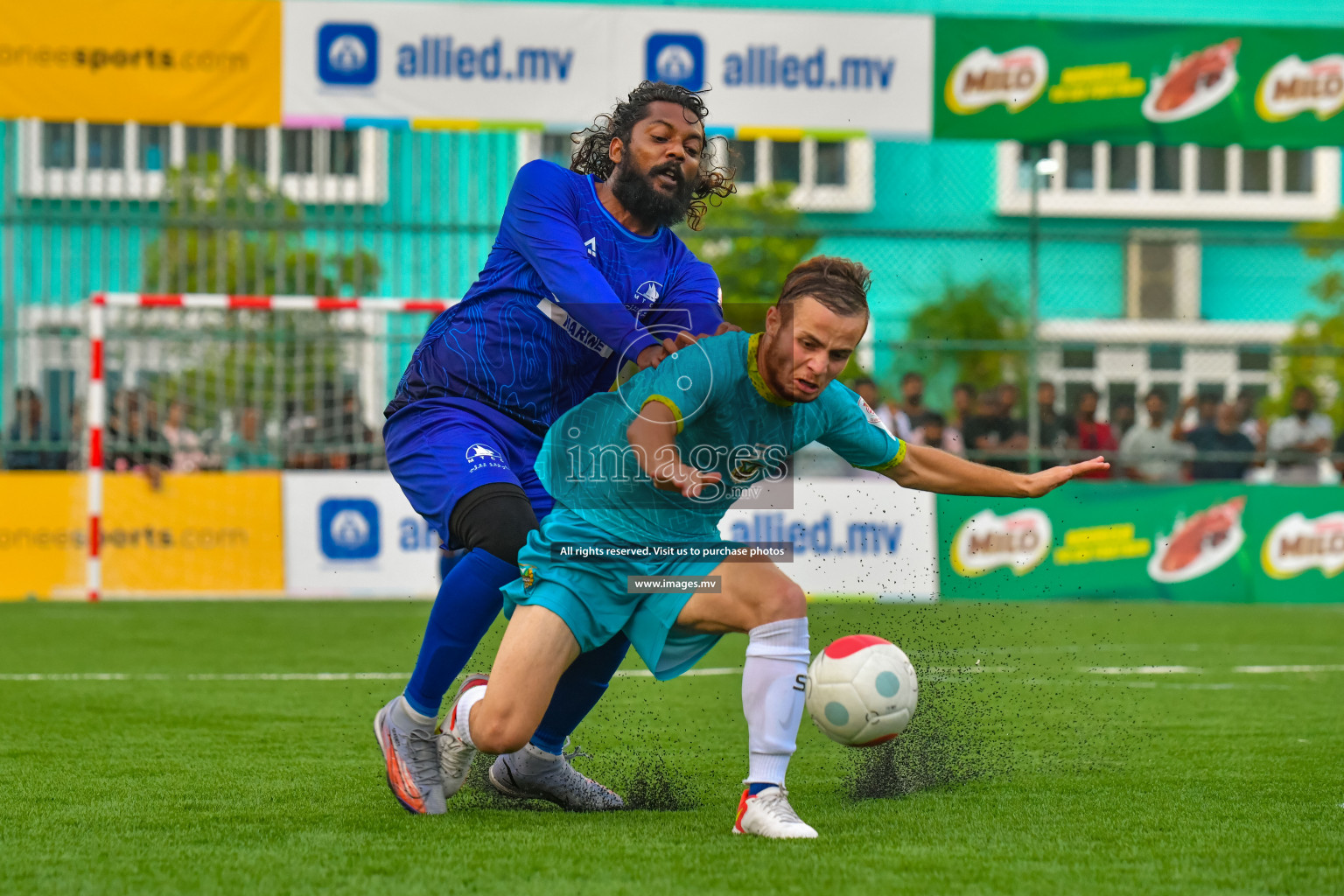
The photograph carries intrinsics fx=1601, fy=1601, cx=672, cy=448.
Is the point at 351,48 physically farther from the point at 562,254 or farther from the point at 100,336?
the point at 562,254

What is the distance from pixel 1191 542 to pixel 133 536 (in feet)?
26.0

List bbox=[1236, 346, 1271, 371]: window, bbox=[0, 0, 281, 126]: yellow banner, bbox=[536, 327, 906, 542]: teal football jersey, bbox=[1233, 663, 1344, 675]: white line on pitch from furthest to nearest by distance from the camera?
bbox=[1236, 346, 1271, 371]: window, bbox=[0, 0, 281, 126]: yellow banner, bbox=[1233, 663, 1344, 675]: white line on pitch, bbox=[536, 327, 906, 542]: teal football jersey

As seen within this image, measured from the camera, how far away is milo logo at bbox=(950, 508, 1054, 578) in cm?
1177

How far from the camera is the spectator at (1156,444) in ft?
40.4

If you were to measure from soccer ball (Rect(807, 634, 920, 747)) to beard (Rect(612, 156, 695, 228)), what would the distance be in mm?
1200

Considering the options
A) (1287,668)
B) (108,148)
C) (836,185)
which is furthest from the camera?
(836,185)

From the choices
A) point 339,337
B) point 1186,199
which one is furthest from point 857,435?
point 1186,199

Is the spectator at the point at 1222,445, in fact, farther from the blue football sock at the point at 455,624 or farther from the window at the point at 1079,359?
the blue football sock at the point at 455,624

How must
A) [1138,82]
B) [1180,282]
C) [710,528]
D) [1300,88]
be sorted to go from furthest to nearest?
[1180,282] → [1300,88] → [1138,82] → [710,528]

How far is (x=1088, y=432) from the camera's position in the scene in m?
12.3

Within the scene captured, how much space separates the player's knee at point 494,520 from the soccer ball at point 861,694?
0.78m

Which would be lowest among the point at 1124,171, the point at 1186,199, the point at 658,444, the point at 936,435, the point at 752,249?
the point at 936,435

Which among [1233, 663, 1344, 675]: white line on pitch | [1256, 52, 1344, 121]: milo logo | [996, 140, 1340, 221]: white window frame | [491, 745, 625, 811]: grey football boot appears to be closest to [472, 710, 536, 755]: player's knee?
[491, 745, 625, 811]: grey football boot

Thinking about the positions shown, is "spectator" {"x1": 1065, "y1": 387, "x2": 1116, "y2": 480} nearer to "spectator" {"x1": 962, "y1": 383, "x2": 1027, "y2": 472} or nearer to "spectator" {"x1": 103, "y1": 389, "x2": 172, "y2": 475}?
"spectator" {"x1": 962, "y1": 383, "x2": 1027, "y2": 472}
